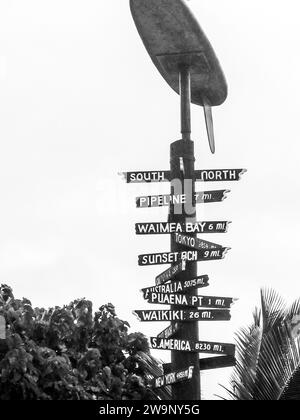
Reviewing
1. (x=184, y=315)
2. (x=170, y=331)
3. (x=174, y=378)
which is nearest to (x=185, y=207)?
(x=184, y=315)

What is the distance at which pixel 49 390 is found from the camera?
54.6 ft

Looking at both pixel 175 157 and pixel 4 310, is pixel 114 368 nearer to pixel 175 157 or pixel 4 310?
pixel 4 310

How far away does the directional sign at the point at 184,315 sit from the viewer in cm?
1497

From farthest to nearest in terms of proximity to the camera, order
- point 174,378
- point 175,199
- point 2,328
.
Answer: point 2,328 → point 175,199 → point 174,378

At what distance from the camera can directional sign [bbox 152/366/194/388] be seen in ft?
49.1

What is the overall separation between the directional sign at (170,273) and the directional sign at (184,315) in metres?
0.51

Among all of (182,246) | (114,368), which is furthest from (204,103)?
(114,368)

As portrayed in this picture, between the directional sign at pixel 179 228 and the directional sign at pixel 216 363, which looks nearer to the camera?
the directional sign at pixel 216 363

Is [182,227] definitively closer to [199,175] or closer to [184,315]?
[199,175]

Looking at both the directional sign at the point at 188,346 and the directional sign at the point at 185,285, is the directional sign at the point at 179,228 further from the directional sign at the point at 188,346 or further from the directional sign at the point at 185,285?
the directional sign at the point at 188,346

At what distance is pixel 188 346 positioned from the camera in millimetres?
15117

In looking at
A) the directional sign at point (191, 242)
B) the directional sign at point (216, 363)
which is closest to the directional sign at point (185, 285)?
the directional sign at point (191, 242)

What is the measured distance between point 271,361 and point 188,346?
4.86ft

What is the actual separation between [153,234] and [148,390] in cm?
315
